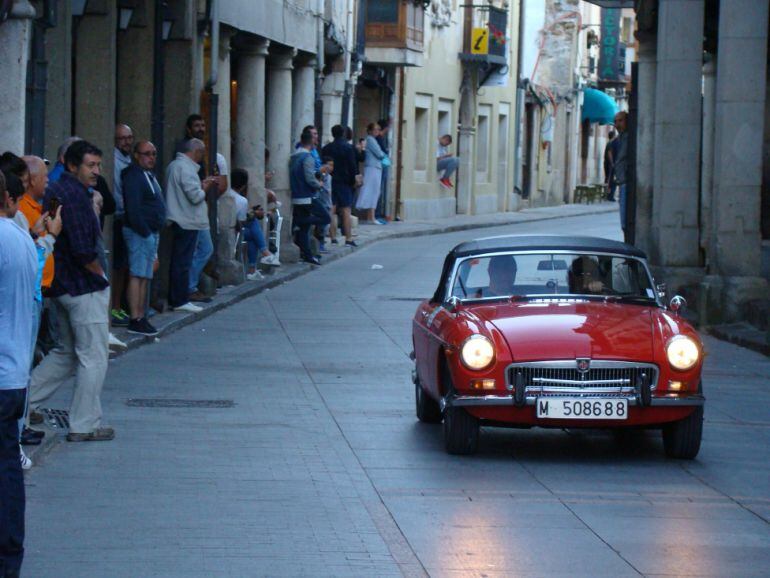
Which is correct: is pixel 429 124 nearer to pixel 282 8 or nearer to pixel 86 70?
pixel 282 8

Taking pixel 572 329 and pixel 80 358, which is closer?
pixel 572 329

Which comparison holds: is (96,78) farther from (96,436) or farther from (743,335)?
(743,335)

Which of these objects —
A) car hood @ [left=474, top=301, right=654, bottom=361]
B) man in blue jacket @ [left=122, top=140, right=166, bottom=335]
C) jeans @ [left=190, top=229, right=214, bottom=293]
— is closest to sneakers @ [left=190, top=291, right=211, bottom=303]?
jeans @ [left=190, top=229, right=214, bottom=293]

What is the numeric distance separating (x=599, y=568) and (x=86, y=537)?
7.63 ft

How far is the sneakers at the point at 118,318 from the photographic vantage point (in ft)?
57.3

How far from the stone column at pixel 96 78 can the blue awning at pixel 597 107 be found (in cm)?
5596

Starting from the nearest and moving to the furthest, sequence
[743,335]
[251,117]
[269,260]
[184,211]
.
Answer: [743,335]
[184,211]
[269,260]
[251,117]

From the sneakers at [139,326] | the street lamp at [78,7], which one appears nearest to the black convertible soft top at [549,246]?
the sneakers at [139,326]

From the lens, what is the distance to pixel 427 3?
44500mm

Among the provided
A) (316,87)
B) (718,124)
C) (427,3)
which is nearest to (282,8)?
(316,87)

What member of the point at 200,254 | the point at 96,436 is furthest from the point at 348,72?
the point at 96,436

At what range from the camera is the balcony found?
4247cm

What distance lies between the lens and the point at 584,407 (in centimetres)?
1056

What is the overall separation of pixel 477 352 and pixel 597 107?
206 ft
